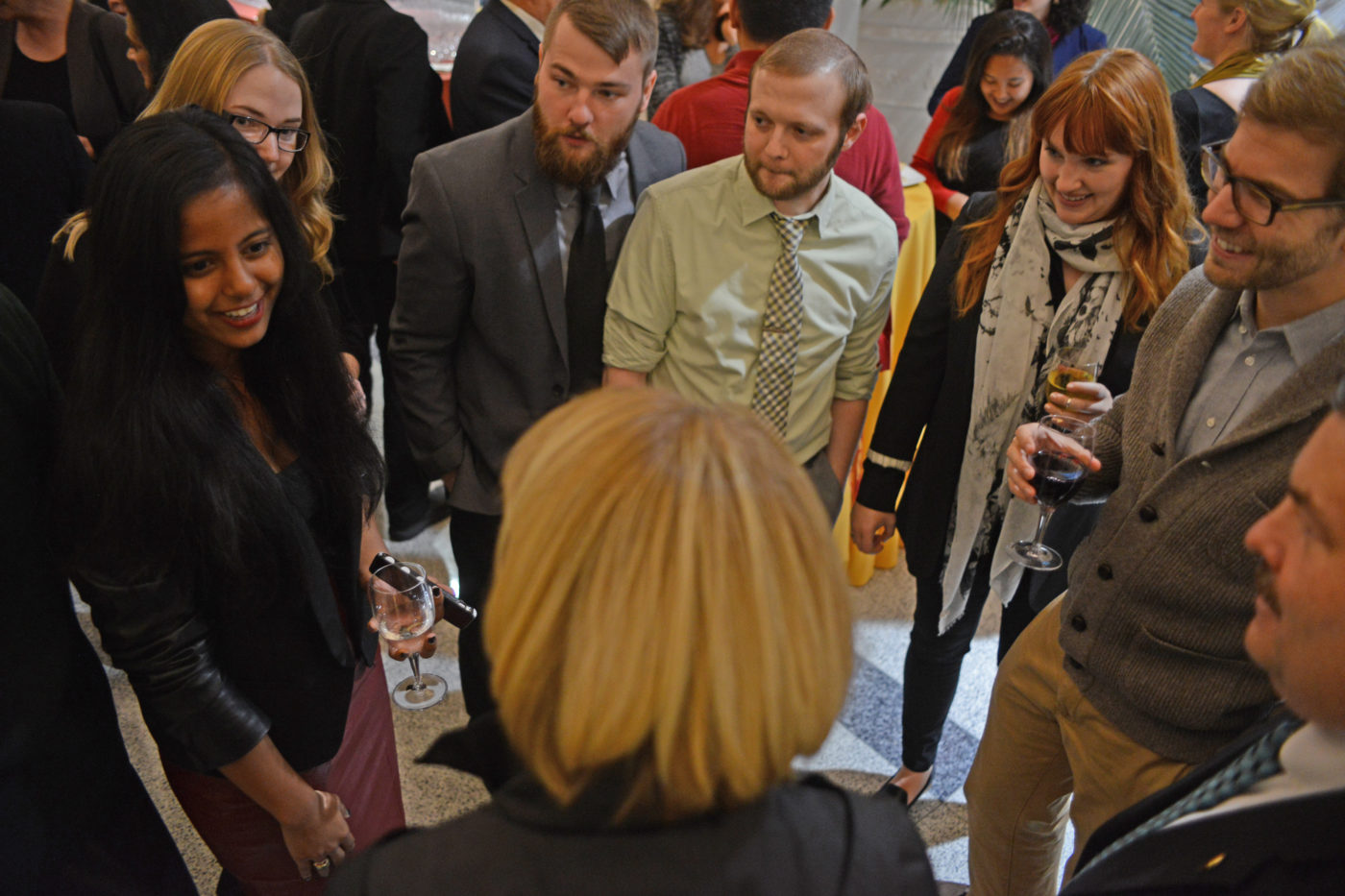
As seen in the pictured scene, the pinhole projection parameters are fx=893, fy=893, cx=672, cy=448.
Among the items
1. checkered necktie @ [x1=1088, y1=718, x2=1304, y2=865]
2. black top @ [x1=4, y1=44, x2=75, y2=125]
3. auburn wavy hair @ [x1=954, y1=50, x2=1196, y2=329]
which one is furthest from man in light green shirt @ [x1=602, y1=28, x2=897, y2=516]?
black top @ [x1=4, y1=44, x2=75, y2=125]

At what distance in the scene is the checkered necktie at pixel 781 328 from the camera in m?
1.94

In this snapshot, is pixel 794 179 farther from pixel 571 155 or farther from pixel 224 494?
pixel 224 494

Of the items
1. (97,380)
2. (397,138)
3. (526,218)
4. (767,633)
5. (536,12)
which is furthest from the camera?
(397,138)

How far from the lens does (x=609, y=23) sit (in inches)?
72.6

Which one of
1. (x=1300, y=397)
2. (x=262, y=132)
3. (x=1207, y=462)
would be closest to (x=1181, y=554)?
(x=1207, y=462)

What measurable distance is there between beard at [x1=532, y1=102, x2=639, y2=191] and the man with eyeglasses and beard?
1.05 m

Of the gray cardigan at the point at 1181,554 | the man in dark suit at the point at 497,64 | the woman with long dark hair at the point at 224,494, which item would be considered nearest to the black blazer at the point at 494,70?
the man in dark suit at the point at 497,64

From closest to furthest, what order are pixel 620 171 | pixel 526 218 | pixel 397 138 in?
pixel 526 218
pixel 620 171
pixel 397 138

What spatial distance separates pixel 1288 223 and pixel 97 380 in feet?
5.25

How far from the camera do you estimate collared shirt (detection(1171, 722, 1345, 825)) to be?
0.84m

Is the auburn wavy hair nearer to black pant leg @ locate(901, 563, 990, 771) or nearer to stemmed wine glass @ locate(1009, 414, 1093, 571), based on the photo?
stemmed wine glass @ locate(1009, 414, 1093, 571)

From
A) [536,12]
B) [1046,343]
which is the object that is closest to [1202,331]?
[1046,343]

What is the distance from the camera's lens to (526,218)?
1940mm

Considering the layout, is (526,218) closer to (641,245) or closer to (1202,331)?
(641,245)
